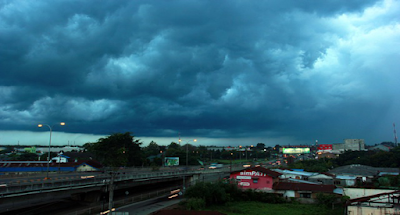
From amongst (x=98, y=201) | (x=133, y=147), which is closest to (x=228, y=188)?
(x=98, y=201)

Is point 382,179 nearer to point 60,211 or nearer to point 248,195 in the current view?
point 248,195

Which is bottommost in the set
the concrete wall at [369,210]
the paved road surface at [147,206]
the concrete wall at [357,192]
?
the paved road surface at [147,206]

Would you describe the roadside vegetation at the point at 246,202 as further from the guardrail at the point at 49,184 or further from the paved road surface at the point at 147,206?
the guardrail at the point at 49,184

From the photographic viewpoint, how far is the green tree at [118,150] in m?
98.6

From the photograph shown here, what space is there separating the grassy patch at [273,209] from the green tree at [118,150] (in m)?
56.4

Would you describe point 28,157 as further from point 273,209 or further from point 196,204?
point 273,209

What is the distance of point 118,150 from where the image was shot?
323ft

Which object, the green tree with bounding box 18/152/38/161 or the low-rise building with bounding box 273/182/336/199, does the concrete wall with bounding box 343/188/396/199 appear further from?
the green tree with bounding box 18/152/38/161

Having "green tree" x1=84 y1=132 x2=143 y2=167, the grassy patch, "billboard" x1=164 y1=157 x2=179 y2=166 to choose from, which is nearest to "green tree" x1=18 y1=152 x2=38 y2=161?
"green tree" x1=84 y1=132 x2=143 y2=167

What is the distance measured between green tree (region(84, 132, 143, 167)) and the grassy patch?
185ft

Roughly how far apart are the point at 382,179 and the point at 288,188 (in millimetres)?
30254

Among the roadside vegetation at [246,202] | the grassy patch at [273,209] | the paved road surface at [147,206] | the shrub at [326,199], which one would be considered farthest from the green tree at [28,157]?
the shrub at [326,199]

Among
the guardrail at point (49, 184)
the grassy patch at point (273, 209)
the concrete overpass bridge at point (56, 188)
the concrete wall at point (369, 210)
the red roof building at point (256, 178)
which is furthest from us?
the red roof building at point (256, 178)

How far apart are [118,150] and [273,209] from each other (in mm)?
65224
